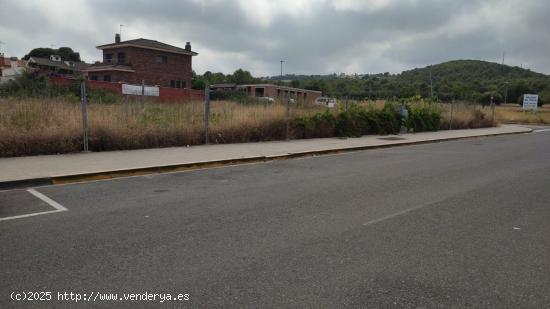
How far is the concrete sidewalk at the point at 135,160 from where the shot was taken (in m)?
8.30

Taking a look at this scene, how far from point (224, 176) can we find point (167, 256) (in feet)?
15.7

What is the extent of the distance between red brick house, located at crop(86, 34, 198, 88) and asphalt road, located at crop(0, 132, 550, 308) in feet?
139

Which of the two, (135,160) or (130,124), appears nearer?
(135,160)

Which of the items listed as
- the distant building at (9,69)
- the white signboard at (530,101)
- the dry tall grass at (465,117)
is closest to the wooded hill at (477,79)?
the white signboard at (530,101)

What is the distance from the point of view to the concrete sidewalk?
8297 millimetres

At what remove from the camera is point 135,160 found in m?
10.4

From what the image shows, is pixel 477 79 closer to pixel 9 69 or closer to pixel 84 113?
pixel 9 69

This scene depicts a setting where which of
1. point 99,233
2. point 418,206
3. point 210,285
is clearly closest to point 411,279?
point 210,285

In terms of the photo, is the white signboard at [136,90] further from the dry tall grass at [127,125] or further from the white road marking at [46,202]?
Result: the white road marking at [46,202]

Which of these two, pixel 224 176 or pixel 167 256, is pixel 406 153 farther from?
pixel 167 256

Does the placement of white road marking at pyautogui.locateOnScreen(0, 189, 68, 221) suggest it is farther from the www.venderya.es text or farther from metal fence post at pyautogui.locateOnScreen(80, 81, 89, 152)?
metal fence post at pyautogui.locateOnScreen(80, 81, 89, 152)

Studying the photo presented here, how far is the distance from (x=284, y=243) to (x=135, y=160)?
660cm

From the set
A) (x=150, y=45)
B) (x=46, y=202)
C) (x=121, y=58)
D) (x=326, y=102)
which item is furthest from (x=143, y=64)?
(x=46, y=202)

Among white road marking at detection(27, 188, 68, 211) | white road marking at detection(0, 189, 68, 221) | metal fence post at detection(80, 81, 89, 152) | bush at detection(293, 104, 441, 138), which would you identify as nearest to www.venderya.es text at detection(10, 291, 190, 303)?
white road marking at detection(0, 189, 68, 221)
